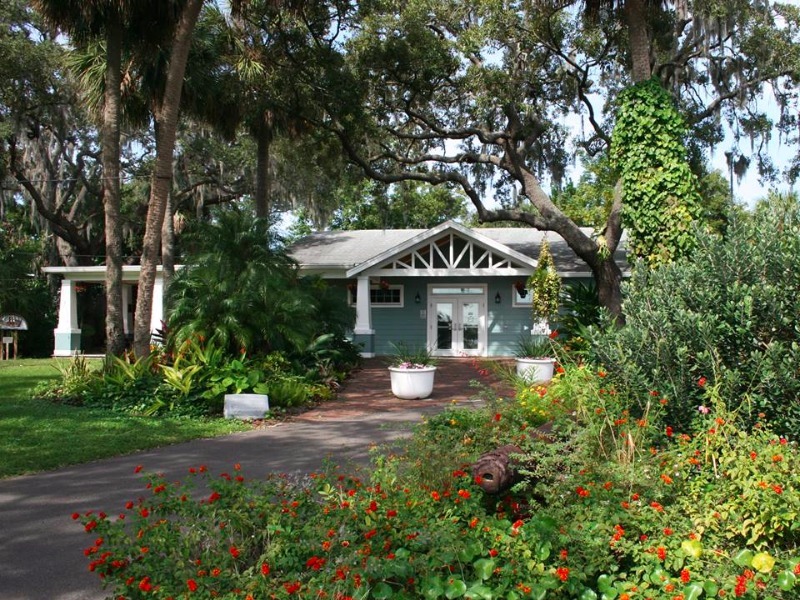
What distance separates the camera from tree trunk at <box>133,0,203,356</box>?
40.5 feet

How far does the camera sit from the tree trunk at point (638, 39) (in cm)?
1345

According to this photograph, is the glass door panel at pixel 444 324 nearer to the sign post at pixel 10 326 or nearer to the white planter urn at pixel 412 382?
the white planter urn at pixel 412 382

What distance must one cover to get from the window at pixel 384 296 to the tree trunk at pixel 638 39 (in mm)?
10445

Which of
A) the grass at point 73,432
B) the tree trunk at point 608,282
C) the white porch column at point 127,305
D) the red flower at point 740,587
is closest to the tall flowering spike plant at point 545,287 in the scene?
the tree trunk at point 608,282

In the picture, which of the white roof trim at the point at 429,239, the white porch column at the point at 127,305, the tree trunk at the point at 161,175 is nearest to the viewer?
the tree trunk at the point at 161,175

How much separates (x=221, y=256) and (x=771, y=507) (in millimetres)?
11233

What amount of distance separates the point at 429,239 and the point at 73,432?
40.8 feet

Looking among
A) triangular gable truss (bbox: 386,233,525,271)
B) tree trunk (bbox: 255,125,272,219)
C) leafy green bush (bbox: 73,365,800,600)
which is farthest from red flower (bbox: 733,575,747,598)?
tree trunk (bbox: 255,125,272,219)

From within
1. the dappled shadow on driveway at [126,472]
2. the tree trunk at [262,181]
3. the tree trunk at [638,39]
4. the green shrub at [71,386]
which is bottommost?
the dappled shadow on driveway at [126,472]

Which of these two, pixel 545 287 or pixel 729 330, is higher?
pixel 545 287

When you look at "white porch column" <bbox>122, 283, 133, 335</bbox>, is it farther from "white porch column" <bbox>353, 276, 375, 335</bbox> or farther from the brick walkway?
the brick walkway

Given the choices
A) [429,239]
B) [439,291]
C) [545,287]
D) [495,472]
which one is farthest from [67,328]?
[495,472]

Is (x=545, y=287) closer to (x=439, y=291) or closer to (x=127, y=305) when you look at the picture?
(x=439, y=291)

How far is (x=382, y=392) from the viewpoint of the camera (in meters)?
13.7
